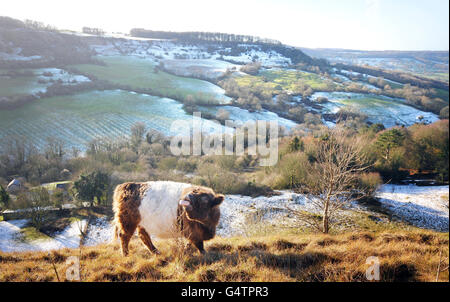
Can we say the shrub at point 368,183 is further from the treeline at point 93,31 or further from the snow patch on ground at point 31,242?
the treeline at point 93,31

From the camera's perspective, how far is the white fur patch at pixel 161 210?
13.8 feet

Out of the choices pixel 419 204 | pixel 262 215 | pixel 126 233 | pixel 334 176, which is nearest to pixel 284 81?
pixel 262 215

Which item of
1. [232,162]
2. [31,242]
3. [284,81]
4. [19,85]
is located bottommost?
[31,242]

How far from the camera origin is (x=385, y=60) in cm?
3069

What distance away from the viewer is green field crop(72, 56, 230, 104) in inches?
660

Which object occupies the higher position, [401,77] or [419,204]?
[401,77]

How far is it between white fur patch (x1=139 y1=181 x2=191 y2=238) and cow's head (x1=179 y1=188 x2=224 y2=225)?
1.25 feet

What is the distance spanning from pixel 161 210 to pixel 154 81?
15979mm

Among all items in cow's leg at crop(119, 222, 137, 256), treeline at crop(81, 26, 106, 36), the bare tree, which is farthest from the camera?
treeline at crop(81, 26, 106, 36)

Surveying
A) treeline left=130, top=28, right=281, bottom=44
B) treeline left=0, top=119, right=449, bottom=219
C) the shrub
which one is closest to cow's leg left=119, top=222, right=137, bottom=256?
treeline left=0, top=119, right=449, bottom=219

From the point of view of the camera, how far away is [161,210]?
4203 mm

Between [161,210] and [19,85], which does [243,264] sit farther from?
[19,85]

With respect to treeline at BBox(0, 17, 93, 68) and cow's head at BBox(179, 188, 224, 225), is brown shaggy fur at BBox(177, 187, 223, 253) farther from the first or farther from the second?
treeline at BBox(0, 17, 93, 68)

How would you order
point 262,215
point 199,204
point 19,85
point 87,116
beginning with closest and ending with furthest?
point 199,204 → point 19,85 → point 262,215 → point 87,116
